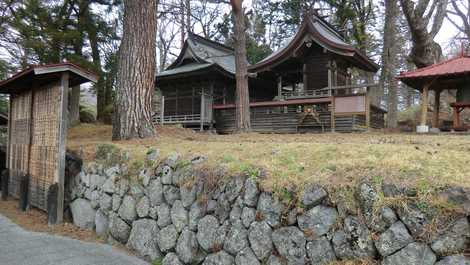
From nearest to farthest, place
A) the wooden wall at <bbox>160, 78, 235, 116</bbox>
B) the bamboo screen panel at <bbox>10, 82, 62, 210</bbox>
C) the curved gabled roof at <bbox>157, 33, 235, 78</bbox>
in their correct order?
the bamboo screen panel at <bbox>10, 82, 62, 210</bbox> < the wooden wall at <bbox>160, 78, 235, 116</bbox> < the curved gabled roof at <bbox>157, 33, 235, 78</bbox>

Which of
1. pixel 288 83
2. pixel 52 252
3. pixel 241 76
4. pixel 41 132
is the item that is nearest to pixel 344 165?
pixel 52 252

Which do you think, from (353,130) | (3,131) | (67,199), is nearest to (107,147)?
(67,199)

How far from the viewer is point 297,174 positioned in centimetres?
351

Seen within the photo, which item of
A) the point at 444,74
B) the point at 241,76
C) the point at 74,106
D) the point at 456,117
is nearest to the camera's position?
the point at 444,74

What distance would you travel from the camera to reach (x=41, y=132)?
6883mm

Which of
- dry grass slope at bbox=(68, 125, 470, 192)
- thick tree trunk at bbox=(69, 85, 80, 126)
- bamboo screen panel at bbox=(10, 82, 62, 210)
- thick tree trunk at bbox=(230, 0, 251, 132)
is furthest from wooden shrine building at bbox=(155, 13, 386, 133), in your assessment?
bamboo screen panel at bbox=(10, 82, 62, 210)

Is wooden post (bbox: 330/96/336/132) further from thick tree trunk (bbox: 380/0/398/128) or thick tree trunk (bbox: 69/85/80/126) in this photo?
thick tree trunk (bbox: 69/85/80/126)

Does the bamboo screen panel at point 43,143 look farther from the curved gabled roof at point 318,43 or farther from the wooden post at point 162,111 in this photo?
the wooden post at point 162,111

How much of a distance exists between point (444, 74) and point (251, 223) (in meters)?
8.82

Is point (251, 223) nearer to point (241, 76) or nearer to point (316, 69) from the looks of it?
point (241, 76)

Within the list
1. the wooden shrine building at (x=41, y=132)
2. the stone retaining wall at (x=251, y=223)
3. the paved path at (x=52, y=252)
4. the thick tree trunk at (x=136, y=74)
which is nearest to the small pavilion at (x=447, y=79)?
the thick tree trunk at (x=136, y=74)

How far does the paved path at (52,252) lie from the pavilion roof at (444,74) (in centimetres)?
933

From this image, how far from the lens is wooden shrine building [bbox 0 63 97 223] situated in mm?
6039

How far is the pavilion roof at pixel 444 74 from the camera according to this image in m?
→ 9.55
